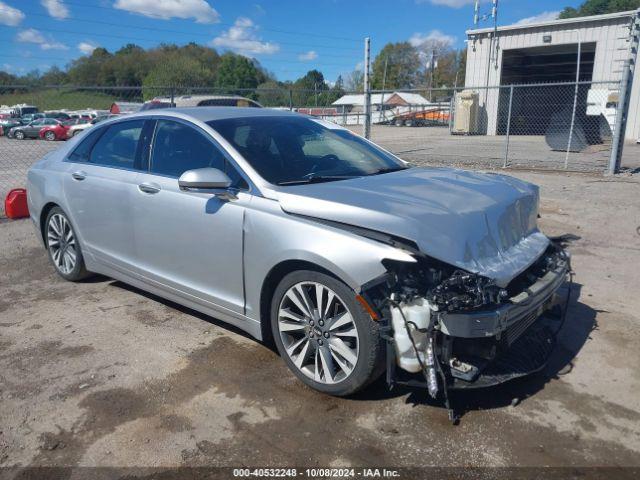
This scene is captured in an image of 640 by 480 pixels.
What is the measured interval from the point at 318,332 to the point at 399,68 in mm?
100213

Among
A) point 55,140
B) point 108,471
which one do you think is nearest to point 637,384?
point 108,471

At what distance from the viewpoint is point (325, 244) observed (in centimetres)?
304

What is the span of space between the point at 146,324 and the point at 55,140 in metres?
31.6

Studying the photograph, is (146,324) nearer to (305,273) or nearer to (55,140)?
(305,273)

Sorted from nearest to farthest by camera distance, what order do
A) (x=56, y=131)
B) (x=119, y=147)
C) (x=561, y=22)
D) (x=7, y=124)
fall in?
(x=119, y=147)
(x=561, y=22)
(x=56, y=131)
(x=7, y=124)

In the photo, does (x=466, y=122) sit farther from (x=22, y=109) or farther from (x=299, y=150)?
(x=22, y=109)

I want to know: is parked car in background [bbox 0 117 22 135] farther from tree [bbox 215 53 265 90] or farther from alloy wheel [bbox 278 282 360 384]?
tree [bbox 215 53 265 90]

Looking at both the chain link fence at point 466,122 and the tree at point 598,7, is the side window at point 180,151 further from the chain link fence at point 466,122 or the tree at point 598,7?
the tree at point 598,7

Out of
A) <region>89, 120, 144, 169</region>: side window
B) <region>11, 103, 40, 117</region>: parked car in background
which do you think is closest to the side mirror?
<region>89, 120, 144, 169</region>: side window

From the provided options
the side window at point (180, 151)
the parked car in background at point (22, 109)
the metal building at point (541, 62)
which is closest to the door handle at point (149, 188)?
the side window at point (180, 151)

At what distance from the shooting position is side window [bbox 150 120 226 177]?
3863mm

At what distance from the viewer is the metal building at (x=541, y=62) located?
2433 centimetres

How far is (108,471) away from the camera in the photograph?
105 inches

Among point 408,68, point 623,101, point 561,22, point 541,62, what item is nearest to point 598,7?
point 408,68
